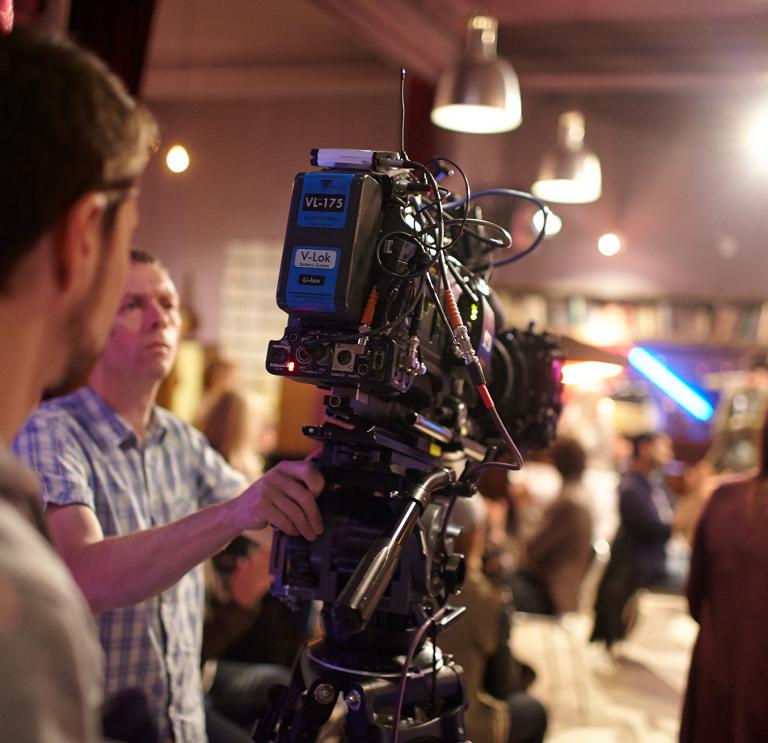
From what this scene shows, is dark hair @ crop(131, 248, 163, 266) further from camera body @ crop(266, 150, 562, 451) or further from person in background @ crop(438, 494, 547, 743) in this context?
person in background @ crop(438, 494, 547, 743)

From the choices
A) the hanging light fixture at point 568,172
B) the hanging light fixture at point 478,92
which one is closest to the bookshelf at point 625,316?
the hanging light fixture at point 568,172

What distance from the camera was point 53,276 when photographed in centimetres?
68

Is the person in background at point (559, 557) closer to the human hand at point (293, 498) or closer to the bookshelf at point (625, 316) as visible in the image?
the bookshelf at point (625, 316)

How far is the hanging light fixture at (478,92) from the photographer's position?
3732 millimetres

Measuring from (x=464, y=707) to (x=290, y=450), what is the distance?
14.6ft

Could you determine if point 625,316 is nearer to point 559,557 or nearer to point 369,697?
point 559,557

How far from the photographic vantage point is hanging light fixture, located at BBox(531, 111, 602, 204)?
4742 mm

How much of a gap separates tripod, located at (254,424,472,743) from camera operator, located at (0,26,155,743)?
1.59 feet

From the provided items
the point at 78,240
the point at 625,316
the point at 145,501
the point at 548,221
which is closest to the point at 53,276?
the point at 78,240

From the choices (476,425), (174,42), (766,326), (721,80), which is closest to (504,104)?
(721,80)

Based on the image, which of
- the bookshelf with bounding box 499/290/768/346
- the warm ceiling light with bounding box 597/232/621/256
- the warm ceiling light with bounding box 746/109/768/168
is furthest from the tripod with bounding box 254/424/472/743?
the warm ceiling light with bounding box 746/109/768/168

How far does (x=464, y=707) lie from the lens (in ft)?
4.20

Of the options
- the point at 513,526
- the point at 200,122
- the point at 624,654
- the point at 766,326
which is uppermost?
the point at 200,122

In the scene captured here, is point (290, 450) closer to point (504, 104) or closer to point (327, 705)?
point (504, 104)
